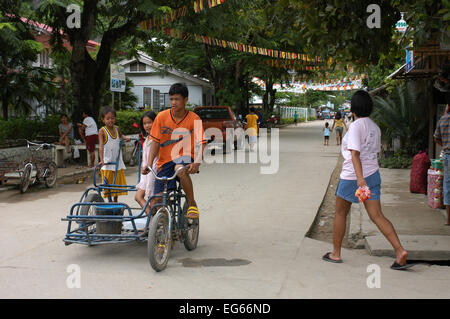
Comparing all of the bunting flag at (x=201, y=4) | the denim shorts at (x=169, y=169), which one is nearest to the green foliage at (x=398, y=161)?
the bunting flag at (x=201, y=4)

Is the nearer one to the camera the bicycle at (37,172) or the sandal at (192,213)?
the sandal at (192,213)

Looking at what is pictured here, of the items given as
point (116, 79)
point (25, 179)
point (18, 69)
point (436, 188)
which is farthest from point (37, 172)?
point (436, 188)

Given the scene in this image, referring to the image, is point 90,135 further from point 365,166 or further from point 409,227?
point 365,166

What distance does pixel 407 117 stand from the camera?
50.9 feet

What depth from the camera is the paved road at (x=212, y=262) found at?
4.91m

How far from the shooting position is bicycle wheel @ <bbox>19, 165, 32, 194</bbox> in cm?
1132

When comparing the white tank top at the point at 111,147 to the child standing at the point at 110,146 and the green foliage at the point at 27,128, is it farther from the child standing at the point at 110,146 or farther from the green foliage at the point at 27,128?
the green foliage at the point at 27,128

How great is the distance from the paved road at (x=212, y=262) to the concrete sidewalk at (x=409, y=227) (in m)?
0.36

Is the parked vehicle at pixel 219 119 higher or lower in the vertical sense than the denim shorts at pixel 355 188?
higher

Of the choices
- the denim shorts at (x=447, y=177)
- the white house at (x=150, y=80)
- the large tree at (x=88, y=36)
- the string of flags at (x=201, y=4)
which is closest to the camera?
the denim shorts at (x=447, y=177)

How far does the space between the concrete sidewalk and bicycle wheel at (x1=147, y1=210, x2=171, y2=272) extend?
254 cm

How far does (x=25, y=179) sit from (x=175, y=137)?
6.47 meters
